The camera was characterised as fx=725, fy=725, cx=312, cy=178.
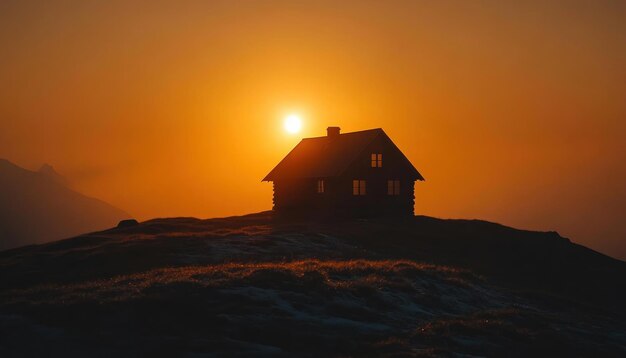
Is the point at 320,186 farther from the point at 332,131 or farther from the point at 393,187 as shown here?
the point at 332,131

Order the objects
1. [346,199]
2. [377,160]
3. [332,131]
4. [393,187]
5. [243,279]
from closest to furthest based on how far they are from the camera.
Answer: [243,279] < [346,199] < [377,160] < [393,187] < [332,131]

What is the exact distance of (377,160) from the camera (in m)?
77.8

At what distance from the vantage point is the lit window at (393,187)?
78.1 m

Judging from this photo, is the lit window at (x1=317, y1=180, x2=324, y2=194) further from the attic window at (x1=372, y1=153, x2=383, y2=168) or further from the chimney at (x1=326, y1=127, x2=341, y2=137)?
the chimney at (x1=326, y1=127, x2=341, y2=137)

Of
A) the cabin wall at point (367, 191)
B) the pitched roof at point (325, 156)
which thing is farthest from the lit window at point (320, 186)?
the pitched roof at point (325, 156)

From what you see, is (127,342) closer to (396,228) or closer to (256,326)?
(256,326)

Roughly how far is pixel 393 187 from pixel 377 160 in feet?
11.4

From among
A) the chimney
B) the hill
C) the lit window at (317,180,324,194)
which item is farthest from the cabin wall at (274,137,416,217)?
the hill

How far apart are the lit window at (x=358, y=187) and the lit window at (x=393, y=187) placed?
11.5 feet

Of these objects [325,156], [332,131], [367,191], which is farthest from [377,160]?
[332,131]

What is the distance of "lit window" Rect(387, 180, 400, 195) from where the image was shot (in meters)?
78.1

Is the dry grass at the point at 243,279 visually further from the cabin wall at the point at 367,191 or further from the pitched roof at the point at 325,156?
the pitched roof at the point at 325,156

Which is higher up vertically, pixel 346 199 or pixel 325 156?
pixel 325 156

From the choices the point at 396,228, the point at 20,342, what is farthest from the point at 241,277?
the point at 396,228
